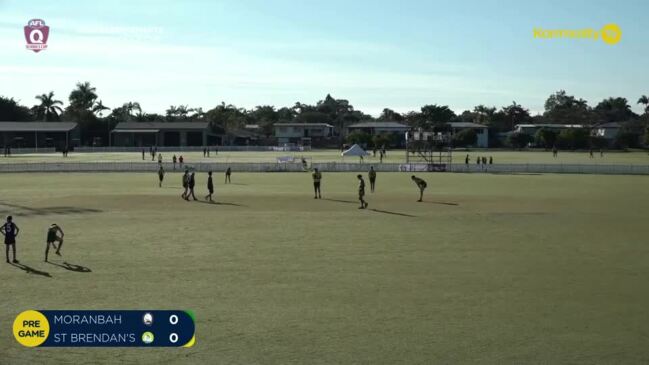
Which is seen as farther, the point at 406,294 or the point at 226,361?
the point at 406,294

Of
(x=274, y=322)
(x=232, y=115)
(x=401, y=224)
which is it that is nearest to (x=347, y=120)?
(x=232, y=115)

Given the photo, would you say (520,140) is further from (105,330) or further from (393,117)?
(105,330)

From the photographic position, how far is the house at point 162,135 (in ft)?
403

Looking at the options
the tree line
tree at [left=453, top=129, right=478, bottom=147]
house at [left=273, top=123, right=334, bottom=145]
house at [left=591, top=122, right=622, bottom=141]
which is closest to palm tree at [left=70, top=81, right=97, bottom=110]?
the tree line

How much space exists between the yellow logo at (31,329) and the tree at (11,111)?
13369 cm

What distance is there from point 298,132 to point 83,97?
5039 cm

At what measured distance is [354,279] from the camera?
13586mm

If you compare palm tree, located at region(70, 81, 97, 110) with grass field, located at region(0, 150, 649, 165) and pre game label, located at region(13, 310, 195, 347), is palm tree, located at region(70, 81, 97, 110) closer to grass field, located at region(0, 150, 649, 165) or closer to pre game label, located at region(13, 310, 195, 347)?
grass field, located at region(0, 150, 649, 165)

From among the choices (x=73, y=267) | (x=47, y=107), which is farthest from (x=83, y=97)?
(x=73, y=267)

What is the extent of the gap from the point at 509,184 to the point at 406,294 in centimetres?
3100

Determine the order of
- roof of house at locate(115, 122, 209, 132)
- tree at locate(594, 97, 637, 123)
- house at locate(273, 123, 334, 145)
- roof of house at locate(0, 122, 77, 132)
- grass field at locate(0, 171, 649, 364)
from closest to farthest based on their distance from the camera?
grass field at locate(0, 171, 649, 364)
roof of house at locate(0, 122, 77, 132)
roof of house at locate(115, 122, 209, 132)
house at locate(273, 123, 334, 145)
tree at locate(594, 97, 637, 123)

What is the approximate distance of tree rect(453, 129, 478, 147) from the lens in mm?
120500

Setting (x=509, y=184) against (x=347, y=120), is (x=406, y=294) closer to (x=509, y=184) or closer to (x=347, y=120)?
(x=509, y=184)

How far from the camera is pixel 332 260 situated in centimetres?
1556
